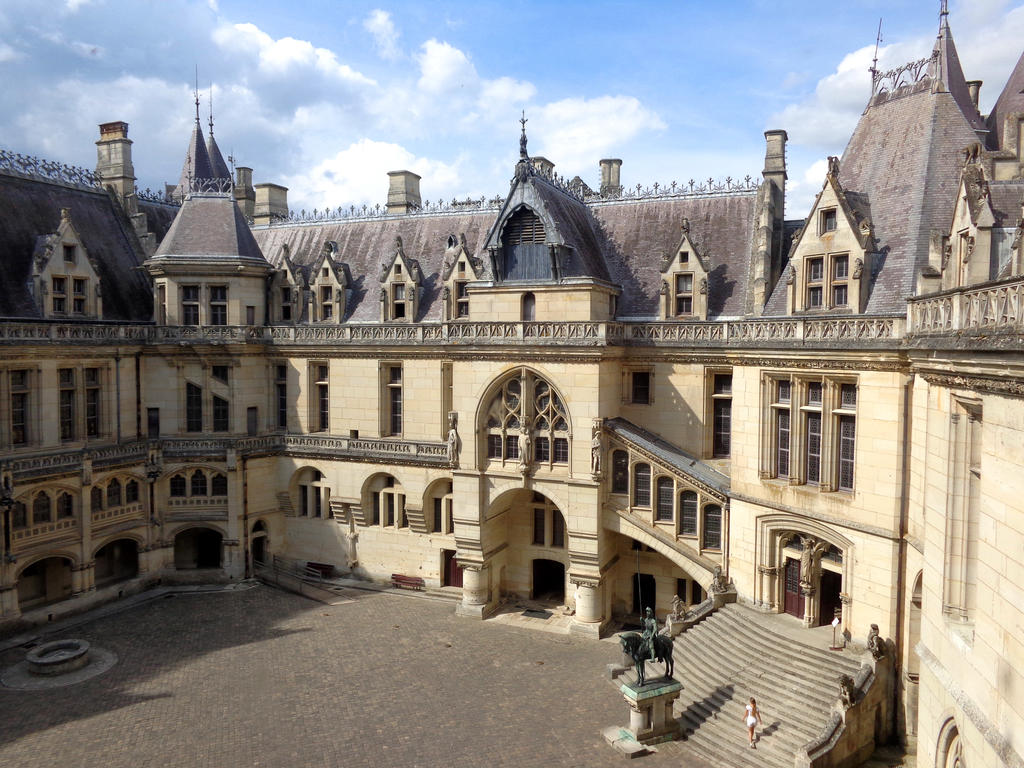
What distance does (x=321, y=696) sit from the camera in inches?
1014

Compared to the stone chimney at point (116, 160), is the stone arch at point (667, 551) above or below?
below

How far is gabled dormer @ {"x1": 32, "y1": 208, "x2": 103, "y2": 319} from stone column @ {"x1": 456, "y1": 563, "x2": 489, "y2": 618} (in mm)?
21804

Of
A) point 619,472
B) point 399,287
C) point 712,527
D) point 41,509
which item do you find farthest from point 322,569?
point 712,527

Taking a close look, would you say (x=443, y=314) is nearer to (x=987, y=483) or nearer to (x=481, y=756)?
(x=481, y=756)

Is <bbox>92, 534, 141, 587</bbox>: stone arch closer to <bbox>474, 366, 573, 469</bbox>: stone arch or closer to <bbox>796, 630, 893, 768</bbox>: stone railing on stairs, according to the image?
<bbox>474, 366, 573, 469</bbox>: stone arch

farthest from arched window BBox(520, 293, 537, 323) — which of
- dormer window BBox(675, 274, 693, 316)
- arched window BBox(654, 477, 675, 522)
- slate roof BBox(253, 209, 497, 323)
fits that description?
arched window BBox(654, 477, 675, 522)

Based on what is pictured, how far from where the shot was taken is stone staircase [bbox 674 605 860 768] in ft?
68.1

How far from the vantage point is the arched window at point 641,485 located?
30.3 meters

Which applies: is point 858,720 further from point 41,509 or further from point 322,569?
point 41,509

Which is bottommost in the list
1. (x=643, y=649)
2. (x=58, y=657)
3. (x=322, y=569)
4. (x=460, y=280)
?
(x=58, y=657)

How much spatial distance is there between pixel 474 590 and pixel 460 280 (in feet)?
46.4

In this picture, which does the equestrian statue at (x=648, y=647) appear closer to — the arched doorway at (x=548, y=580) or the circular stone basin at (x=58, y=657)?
the arched doorway at (x=548, y=580)

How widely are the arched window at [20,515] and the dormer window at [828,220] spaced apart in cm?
3289

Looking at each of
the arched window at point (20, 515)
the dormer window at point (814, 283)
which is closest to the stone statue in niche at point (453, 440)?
the dormer window at point (814, 283)
